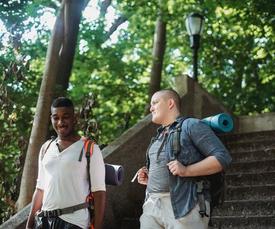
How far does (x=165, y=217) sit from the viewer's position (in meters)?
3.63

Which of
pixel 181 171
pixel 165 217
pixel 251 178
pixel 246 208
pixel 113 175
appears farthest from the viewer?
pixel 251 178

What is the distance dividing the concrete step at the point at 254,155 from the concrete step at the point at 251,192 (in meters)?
1.08

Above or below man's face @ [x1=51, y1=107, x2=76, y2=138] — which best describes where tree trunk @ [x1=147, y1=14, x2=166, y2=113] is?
above

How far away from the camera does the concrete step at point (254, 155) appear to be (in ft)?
25.8

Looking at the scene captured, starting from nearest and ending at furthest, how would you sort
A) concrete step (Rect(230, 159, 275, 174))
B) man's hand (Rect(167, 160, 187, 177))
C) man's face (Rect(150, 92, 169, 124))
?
man's hand (Rect(167, 160, 187, 177)), man's face (Rect(150, 92, 169, 124)), concrete step (Rect(230, 159, 275, 174))

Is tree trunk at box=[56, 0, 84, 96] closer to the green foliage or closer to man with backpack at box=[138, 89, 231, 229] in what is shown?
the green foliage

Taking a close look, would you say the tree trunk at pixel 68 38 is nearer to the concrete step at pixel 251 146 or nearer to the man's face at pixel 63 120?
the concrete step at pixel 251 146

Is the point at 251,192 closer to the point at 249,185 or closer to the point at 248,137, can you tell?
the point at 249,185

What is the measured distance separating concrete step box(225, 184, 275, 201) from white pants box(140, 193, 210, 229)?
3.24 meters

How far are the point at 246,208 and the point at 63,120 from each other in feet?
10.7

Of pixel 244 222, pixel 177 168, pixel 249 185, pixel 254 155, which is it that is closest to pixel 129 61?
pixel 254 155

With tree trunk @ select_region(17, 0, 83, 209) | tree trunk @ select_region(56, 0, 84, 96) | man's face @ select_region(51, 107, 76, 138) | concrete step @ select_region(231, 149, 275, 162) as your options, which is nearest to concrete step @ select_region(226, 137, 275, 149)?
concrete step @ select_region(231, 149, 275, 162)

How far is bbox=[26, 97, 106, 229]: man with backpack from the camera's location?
12.1 feet

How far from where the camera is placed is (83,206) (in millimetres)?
3703
